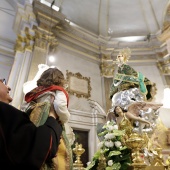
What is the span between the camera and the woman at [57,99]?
1.24 meters

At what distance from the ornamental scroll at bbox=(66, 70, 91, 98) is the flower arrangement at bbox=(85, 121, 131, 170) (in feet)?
11.9

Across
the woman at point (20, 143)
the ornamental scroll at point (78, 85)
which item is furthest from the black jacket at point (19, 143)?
the ornamental scroll at point (78, 85)

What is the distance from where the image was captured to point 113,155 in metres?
2.44

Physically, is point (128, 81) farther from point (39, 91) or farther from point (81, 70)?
point (39, 91)

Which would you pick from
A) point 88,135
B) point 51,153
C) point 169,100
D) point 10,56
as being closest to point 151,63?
point 169,100

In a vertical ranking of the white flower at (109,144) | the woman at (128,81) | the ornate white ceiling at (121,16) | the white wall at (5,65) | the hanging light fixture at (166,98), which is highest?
the ornate white ceiling at (121,16)

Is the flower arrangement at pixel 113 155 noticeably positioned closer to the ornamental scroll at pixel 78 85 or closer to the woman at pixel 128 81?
the woman at pixel 128 81

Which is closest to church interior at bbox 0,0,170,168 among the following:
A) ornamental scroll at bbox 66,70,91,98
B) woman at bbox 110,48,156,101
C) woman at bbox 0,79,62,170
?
ornamental scroll at bbox 66,70,91,98

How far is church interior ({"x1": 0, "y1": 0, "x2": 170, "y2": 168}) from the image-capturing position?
588 centimetres

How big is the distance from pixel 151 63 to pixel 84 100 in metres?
3.92

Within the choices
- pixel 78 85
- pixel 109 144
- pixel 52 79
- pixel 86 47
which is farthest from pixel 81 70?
pixel 52 79

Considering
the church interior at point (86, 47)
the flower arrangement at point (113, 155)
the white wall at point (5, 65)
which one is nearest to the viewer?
the flower arrangement at point (113, 155)

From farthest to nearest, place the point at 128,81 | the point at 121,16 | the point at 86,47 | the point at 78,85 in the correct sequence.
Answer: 1. the point at 121,16
2. the point at 86,47
3. the point at 78,85
4. the point at 128,81

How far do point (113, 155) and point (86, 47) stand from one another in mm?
5865
